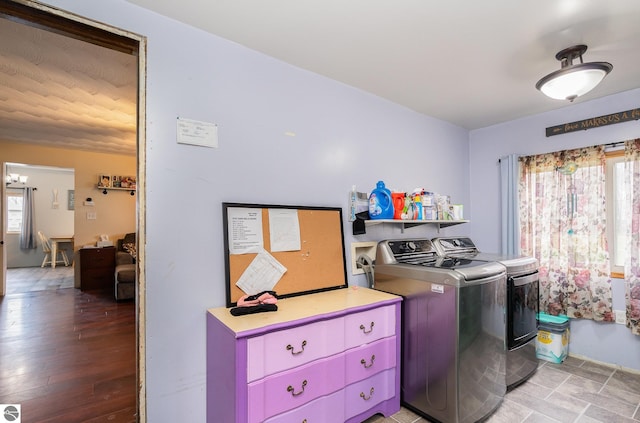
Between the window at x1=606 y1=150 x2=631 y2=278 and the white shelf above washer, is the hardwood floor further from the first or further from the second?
the window at x1=606 y1=150 x2=631 y2=278

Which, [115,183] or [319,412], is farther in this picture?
[115,183]

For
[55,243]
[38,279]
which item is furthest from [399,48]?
[55,243]

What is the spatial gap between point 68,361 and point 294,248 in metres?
2.40

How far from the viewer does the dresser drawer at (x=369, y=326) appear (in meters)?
1.77

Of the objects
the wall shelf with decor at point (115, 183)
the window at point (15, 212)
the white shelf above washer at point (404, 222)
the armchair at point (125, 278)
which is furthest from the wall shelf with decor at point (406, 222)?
the window at point (15, 212)

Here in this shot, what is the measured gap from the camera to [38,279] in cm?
627

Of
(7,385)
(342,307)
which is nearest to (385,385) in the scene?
(342,307)

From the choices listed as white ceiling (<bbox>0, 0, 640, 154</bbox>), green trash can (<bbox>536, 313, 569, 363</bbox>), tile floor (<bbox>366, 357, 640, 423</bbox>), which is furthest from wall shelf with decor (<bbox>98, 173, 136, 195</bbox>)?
green trash can (<bbox>536, 313, 569, 363</bbox>)

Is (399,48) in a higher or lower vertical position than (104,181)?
higher

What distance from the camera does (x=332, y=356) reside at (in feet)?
5.51

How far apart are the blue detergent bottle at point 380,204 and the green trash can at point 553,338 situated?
75.4 inches

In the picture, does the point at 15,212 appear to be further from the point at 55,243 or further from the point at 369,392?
the point at 369,392

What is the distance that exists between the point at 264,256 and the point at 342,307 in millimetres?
579

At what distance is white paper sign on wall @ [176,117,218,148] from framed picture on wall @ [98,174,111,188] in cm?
512
